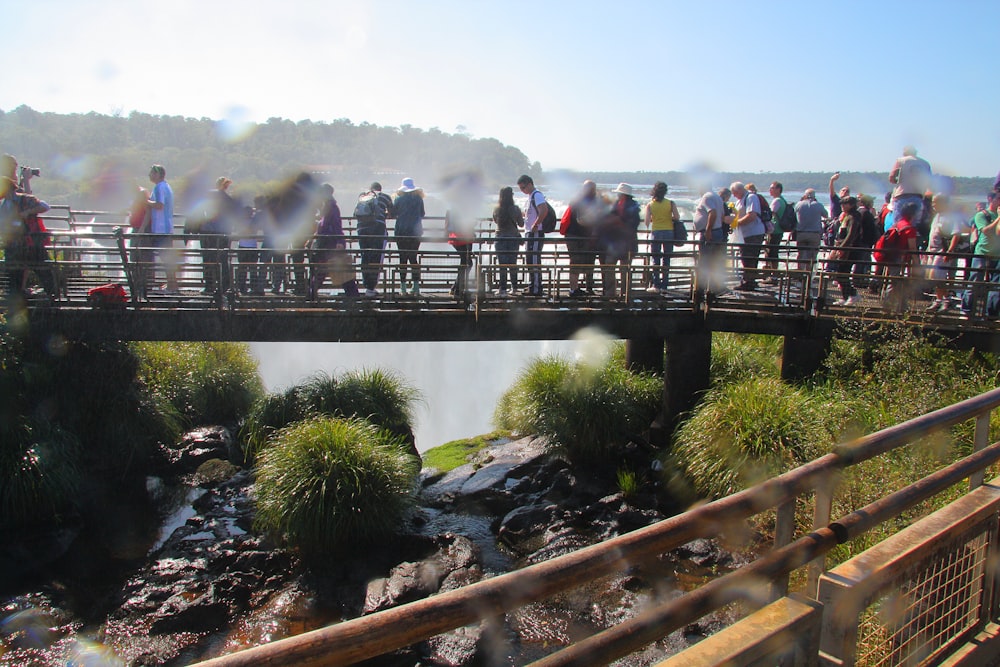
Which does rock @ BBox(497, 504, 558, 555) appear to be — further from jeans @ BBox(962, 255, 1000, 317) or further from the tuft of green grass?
jeans @ BBox(962, 255, 1000, 317)

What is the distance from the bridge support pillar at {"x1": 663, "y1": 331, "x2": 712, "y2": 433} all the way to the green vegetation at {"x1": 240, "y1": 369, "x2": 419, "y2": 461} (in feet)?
15.5

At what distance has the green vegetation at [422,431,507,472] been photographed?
14.6 m

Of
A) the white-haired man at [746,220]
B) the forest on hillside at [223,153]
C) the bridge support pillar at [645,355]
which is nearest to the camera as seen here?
the white-haired man at [746,220]

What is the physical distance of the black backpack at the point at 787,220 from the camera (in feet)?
51.0

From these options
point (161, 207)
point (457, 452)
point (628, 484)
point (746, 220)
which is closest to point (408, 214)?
point (161, 207)

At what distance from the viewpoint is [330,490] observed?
10172 mm

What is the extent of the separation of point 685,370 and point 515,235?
3555mm

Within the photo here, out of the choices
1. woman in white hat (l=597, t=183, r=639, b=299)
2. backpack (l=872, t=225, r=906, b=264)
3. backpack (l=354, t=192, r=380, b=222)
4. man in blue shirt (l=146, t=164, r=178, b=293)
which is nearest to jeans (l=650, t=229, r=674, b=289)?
woman in white hat (l=597, t=183, r=639, b=299)

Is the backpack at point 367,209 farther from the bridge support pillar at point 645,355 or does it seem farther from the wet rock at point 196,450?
the bridge support pillar at point 645,355

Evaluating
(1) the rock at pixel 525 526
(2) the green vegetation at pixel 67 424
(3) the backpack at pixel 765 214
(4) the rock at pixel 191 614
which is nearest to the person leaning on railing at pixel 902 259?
(3) the backpack at pixel 765 214

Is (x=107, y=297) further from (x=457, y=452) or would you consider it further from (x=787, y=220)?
(x=787, y=220)

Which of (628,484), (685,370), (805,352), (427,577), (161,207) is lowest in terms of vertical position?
(427,577)

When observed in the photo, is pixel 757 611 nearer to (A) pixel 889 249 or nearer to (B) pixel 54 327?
(A) pixel 889 249

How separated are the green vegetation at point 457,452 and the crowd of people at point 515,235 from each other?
3444 mm
